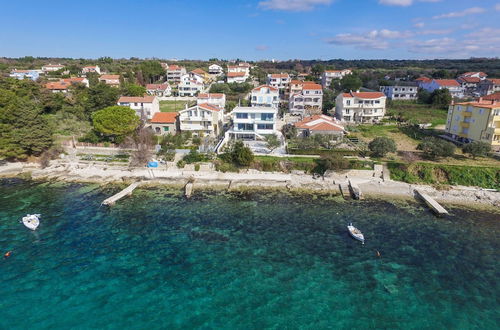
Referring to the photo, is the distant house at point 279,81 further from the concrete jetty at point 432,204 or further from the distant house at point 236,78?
the concrete jetty at point 432,204

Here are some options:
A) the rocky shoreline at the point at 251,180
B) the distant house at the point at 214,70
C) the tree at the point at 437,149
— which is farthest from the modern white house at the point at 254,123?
the distant house at the point at 214,70

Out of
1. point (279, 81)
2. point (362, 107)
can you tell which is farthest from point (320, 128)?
point (279, 81)

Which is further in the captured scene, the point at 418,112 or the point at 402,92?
the point at 402,92

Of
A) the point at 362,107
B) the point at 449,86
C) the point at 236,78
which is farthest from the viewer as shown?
the point at 236,78

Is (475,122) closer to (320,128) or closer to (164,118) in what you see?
(320,128)

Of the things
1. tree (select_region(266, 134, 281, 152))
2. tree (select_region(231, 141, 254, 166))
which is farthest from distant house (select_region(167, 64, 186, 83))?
tree (select_region(231, 141, 254, 166))

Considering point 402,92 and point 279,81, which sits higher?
point 279,81

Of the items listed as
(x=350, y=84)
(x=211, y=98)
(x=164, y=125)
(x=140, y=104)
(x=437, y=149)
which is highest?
(x=350, y=84)

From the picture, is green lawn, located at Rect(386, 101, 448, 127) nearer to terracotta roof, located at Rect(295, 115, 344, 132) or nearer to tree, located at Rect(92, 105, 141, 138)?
terracotta roof, located at Rect(295, 115, 344, 132)
